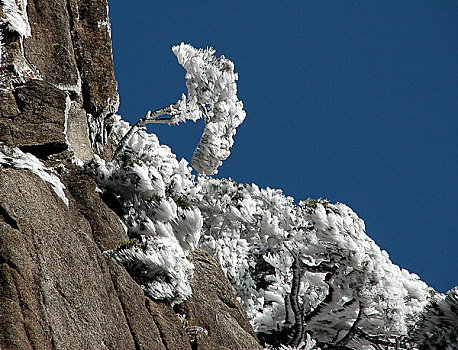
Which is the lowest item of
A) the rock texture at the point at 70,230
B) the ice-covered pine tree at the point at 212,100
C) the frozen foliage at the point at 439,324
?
the rock texture at the point at 70,230

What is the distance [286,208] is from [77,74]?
9.50m

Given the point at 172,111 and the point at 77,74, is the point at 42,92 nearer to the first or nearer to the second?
the point at 77,74

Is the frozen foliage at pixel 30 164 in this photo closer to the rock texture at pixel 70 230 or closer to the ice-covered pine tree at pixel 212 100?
the rock texture at pixel 70 230

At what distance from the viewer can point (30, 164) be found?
8.24m

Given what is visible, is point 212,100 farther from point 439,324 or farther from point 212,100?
point 439,324

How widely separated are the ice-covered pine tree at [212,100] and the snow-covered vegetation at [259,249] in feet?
0.20

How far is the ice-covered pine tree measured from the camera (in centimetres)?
2102

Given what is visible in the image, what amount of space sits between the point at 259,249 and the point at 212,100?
21.9 ft

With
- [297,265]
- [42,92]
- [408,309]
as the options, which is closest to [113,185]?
[42,92]

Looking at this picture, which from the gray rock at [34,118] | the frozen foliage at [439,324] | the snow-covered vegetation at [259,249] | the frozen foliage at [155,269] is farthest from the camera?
the frozen foliage at [439,324]

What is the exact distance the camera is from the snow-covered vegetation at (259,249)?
10164 mm

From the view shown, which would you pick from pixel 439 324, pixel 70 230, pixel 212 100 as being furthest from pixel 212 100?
pixel 70 230

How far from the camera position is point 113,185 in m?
10.4

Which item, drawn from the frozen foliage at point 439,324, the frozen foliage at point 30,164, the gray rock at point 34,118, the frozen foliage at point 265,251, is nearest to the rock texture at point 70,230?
the gray rock at point 34,118
